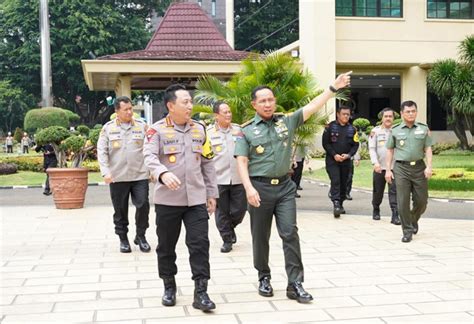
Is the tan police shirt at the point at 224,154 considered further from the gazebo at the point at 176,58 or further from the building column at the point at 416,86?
the building column at the point at 416,86

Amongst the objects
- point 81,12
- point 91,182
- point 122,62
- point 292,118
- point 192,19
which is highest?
point 81,12

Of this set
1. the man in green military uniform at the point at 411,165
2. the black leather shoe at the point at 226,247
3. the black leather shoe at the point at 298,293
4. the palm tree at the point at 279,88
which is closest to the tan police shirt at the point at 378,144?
the palm tree at the point at 279,88

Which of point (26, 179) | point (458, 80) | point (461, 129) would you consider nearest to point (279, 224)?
point (26, 179)

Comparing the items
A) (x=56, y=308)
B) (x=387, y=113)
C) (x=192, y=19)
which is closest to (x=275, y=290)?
(x=56, y=308)

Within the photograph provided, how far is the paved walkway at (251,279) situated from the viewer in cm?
503

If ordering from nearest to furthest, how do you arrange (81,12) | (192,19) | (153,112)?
Result: 1. (192,19)
2. (81,12)
3. (153,112)

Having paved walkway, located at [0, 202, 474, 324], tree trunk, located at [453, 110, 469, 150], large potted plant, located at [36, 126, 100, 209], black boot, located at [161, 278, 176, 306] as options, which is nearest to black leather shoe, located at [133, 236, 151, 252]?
paved walkway, located at [0, 202, 474, 324]

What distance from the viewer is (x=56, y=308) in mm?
5312

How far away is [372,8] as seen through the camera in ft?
94.2

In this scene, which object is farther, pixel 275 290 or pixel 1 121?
pixel 1 121

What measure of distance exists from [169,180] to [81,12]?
37657 mm

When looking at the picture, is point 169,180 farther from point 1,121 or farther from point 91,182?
point 1,121

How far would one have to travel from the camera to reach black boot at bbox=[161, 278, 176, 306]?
5.29 m

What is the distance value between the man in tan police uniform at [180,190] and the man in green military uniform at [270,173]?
41 centimetres
